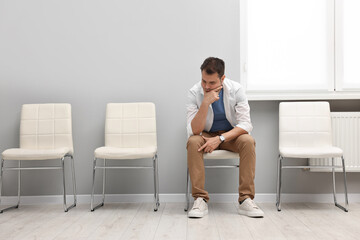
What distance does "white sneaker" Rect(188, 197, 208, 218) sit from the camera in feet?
8.27

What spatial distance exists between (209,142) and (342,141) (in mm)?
1222

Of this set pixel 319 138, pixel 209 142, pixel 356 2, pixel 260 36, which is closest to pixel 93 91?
pixel 209 142

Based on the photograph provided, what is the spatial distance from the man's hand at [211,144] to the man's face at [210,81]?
0.36 m

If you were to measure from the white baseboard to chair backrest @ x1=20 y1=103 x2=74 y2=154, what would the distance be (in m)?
0.47

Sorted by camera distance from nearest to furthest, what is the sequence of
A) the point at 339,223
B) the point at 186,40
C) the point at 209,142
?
the point at 339,223, the point at 209,142, the point at 186,40

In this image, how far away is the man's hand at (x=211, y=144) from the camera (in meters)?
2.65

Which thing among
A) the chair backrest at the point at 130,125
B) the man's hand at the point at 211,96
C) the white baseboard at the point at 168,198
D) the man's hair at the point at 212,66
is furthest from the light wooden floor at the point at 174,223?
the man's hair at the point at 212,66

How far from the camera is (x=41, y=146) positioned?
3088 millimetres

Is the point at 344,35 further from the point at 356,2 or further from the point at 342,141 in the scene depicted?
the point at 342,141

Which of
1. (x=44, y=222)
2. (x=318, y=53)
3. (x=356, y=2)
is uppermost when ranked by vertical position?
(x=356, y=2)

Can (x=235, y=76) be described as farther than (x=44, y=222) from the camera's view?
Yes

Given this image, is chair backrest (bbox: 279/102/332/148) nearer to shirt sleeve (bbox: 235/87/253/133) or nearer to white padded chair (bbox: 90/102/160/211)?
shirt sleeve (bbox: 235/87/253/133)

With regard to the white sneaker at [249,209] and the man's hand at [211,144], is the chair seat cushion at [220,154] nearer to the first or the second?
the man's hand at [211,144]

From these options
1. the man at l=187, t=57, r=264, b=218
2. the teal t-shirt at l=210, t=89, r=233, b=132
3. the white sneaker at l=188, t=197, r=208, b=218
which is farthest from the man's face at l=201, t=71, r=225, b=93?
the white sneaker at l=188, t=197, r=208, b=218
